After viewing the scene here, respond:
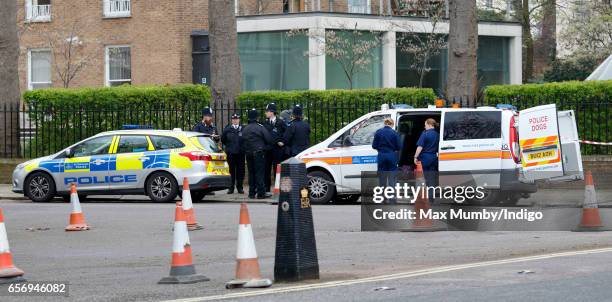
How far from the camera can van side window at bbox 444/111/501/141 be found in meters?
21.2

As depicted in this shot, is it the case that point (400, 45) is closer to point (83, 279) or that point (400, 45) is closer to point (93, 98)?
point (93, 98)

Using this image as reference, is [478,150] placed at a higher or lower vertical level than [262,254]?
higher

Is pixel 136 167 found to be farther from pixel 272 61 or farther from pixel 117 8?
pixel 117 8

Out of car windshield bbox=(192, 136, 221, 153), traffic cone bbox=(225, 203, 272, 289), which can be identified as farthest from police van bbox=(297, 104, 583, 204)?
traffic cone bbox=(225, 203, 272, 289)

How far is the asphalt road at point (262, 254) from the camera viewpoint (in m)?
11.0

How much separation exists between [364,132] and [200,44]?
19466mm

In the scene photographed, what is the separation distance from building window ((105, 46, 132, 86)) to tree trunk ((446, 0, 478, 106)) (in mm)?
17727

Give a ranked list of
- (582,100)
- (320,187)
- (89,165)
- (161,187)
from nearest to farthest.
Result: (320,187)
(161,187)
(89,165)
(582,100)

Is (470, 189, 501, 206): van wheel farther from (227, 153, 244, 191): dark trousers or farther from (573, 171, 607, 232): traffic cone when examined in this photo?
(227, 153, 244, 191): dark trousers

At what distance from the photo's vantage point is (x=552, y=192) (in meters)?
18.0

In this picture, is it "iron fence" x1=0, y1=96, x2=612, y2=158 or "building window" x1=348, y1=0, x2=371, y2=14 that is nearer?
"iron fence" x1=0, y1=96, x2=612, y2=158

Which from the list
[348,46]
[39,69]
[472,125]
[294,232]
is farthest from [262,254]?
[39,69]

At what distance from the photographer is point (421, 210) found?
16.4m

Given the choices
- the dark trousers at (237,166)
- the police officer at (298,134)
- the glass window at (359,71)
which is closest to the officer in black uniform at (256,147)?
the police officer at (298,134)
